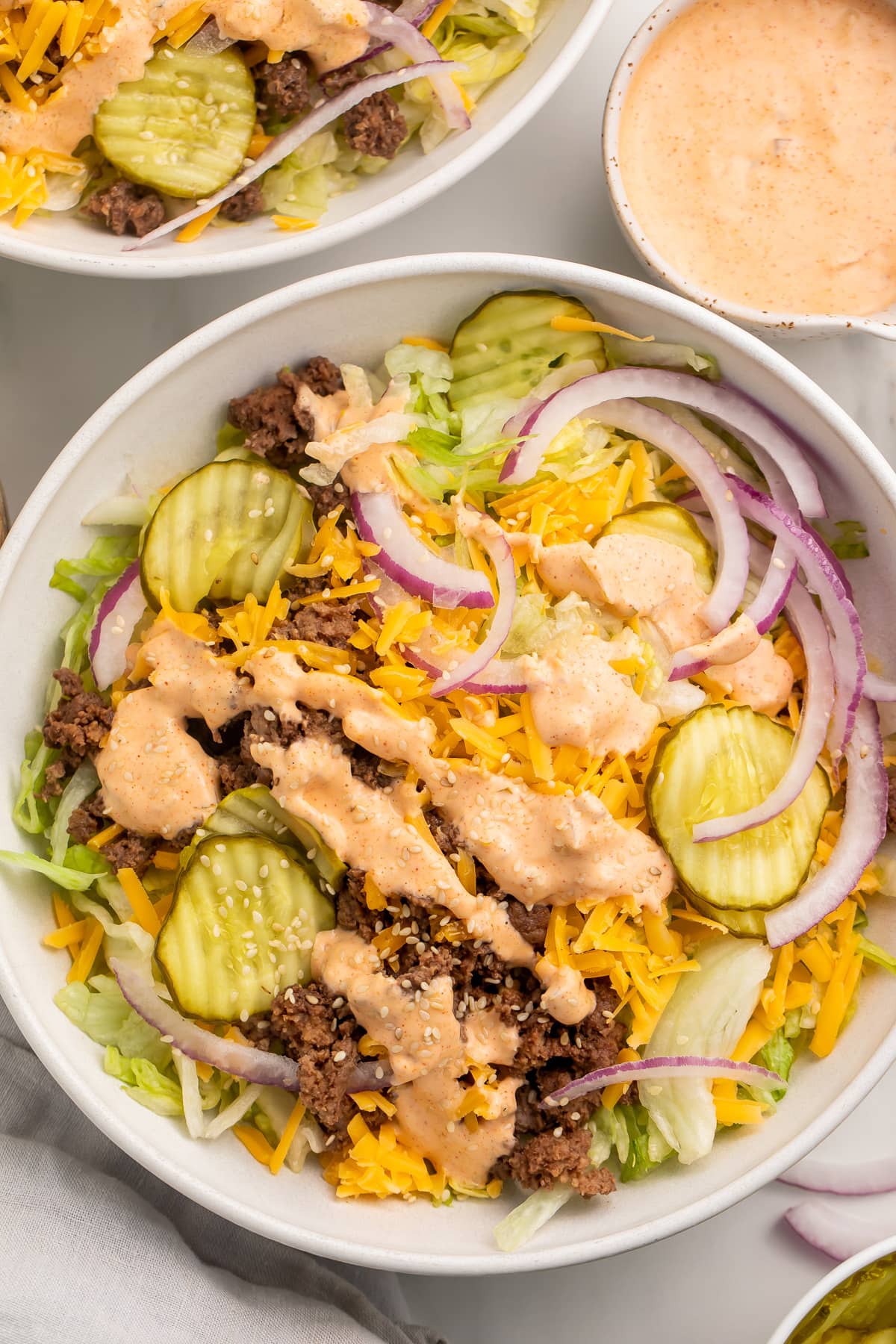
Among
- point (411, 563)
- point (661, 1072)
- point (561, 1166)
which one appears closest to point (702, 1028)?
point (661, 1072)

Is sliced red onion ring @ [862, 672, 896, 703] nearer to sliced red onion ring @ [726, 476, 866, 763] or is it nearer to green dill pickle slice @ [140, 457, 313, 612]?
sliced red onion ring @ [726, 476, 866, 763]

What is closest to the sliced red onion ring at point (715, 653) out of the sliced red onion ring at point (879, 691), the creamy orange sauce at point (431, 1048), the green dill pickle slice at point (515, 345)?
the sliced red onion ring at point (879, 691)

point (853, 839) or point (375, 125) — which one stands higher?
point (375, 125)

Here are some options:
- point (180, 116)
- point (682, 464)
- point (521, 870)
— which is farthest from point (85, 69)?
point (521, 870)

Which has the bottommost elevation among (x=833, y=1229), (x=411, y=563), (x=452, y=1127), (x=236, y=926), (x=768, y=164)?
(x=833, y=1229)

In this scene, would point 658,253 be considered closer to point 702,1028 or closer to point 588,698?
point 588,698

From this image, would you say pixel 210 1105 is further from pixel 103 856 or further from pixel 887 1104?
pixel 887 1104
